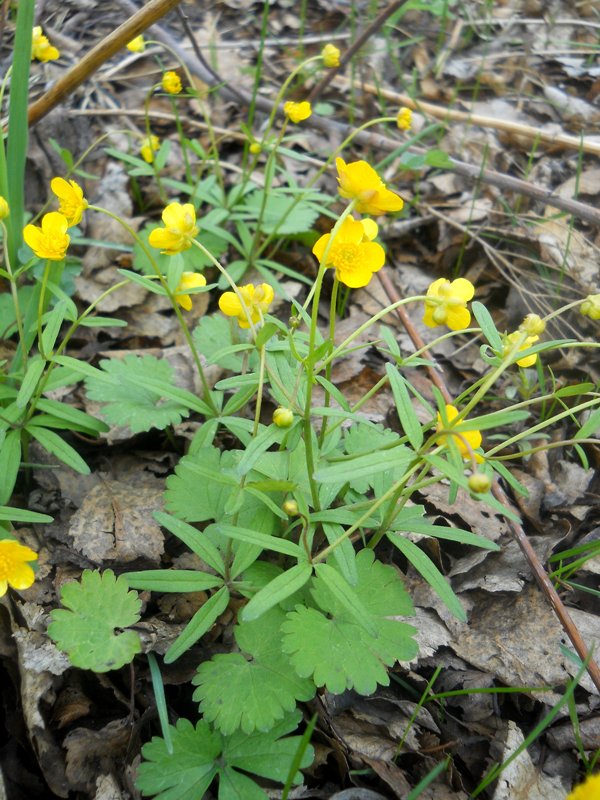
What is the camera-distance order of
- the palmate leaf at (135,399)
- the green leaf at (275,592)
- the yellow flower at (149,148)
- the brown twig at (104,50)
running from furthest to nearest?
the yellow flower at (149,148)
the brown twig at (104,50)
the palmate leaf at (135,399)
the green leaf at (275,592)

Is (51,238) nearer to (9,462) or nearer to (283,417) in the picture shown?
(9,462)

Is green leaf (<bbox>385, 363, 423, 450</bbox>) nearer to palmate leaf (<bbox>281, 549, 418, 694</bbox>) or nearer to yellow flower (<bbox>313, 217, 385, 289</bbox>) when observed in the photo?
yellow flower (<bbox>313, 217, 385, 289</bbox>)

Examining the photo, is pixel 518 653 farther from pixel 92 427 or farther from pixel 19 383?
pixel 19 383

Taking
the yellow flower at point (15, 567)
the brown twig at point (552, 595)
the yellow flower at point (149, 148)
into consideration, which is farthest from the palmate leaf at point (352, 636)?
the yellow flower at point (149, 148)

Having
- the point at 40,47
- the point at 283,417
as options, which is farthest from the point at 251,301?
the point at 40,47

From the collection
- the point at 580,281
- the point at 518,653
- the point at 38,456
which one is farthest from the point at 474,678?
the point at 580,281

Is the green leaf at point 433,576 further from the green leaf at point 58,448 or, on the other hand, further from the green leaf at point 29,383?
the green leaf at point 29,383

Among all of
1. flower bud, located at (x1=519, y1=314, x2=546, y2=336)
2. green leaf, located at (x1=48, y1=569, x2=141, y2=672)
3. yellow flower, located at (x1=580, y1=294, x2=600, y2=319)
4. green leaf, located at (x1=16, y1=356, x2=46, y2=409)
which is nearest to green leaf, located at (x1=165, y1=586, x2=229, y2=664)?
green leaf, located at (x1=48, y1=569, x2=141, y2=672)
